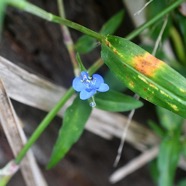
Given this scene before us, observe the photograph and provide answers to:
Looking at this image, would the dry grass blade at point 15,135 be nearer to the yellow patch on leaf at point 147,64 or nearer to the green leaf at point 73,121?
the green leaf at point 73,121

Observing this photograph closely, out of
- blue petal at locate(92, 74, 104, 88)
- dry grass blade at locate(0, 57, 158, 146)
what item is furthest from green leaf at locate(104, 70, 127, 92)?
blue petal at locate(92, 74, 104, 88)

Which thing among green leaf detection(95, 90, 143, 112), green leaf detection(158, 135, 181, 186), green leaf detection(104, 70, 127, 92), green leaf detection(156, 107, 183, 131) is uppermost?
green leaf detection(95, 90, 143, 112)

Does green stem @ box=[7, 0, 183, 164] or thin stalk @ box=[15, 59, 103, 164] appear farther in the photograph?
thin stalk @ box=[15, 59, 103, 164]

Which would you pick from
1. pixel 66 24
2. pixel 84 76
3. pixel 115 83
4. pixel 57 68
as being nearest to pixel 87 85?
pixel 84 76

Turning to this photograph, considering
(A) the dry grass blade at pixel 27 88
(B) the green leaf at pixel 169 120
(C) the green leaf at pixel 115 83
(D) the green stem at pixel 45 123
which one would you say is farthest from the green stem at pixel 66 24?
(B) the green leaf at pixel 169 120

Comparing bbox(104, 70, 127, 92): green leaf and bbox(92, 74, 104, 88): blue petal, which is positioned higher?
bbox(92, 74, 104, 88): blue petal

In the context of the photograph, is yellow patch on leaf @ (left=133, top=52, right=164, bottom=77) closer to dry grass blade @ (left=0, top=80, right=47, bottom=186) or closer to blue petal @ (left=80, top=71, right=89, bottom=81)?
blue petal @ (left=80, top=71, right=89, bottom=81)
